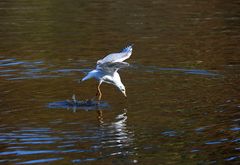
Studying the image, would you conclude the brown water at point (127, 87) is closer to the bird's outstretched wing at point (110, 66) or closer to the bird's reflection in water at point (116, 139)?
the bird's reflection in water at point (116, 139)

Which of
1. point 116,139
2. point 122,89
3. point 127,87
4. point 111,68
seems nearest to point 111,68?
point 111,68

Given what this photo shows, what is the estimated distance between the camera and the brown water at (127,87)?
1076 centimetres

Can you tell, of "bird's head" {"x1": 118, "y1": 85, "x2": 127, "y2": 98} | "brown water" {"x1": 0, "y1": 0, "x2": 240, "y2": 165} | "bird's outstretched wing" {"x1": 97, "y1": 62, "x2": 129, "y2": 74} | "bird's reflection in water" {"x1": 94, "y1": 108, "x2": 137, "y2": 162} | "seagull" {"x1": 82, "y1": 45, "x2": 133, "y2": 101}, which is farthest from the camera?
"bird's head" {"x1": 118, "y1": 85, "x2": 127, "y2": 98}

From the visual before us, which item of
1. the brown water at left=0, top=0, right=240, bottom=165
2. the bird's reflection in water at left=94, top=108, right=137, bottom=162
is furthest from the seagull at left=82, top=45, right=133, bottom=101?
the bird's reflection in water at left=94, top=108, right=137, bottom=162

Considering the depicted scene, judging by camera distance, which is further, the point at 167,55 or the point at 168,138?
the point at 167,55

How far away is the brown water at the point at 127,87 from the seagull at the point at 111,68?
0.39m

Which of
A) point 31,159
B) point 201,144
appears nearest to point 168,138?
point 201,144

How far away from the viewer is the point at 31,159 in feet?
33.7

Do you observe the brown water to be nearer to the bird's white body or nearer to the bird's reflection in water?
the bird's reflection in water

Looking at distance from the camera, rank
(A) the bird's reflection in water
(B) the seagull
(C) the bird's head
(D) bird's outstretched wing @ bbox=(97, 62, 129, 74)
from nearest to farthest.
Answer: (A) the bird's reflection in water, (D) bird's outstretched wing @ bbox=(97, 62, 129, 74), (B) the seagull, (C) the bird's head

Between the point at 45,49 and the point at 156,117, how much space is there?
26.1 ft

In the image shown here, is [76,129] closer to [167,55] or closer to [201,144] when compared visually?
[201,144]

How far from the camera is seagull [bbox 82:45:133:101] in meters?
13.5

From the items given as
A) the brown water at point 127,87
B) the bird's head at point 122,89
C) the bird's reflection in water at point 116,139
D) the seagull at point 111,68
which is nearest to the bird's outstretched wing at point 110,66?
the seagull at point 111,68
